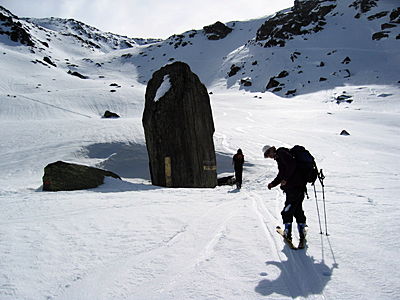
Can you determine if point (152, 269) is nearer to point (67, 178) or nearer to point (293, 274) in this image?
point (293, 274)

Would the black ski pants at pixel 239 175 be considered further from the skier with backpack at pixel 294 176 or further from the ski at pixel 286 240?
the skier with backpack at pixel 294 176

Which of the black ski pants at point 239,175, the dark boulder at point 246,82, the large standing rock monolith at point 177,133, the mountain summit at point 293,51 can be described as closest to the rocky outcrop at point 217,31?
the mountain summit at point 293,51

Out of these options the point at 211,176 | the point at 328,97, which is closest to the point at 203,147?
the point at 211,176

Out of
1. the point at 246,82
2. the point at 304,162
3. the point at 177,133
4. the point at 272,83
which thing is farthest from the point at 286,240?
the point at 246,82

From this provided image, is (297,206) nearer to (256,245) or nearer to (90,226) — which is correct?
(256,245)

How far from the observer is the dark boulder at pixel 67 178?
30.3 feet

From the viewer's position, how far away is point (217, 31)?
368ft

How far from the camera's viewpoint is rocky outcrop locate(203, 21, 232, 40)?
110387 mm

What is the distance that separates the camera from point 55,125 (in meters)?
19.8

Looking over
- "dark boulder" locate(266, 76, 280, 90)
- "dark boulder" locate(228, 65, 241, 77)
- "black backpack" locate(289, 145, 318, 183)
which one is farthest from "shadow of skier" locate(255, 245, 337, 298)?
"dark boulder" locate(228, 65, 241, 77)

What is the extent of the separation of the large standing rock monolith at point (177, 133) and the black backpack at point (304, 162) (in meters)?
7.21

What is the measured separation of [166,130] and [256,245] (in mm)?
7517

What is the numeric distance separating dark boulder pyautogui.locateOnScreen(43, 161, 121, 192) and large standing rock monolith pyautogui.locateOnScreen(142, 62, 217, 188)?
2594mm

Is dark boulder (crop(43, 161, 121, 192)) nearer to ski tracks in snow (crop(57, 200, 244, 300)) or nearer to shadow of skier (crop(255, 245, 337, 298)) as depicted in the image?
ski tracks in snow (crop(57, 200, 244, 300))
